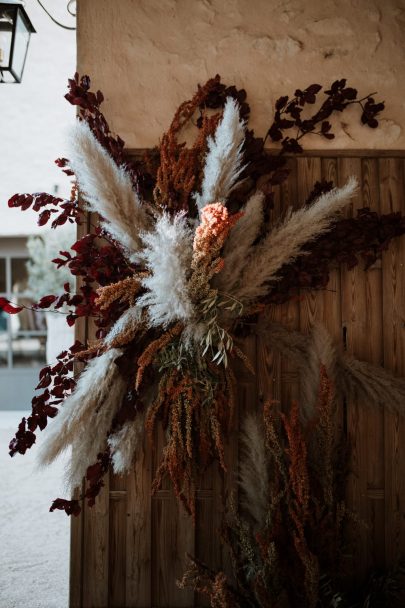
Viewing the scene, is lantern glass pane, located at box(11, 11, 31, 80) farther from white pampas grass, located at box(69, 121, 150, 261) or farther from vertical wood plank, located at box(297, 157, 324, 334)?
vertical wood plank, located at box(297, 157, 324, 334)

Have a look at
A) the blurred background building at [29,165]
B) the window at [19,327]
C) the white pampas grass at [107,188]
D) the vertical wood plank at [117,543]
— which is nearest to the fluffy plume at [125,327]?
the white pampas grass at [107,188]

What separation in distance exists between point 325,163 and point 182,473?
1.18 m

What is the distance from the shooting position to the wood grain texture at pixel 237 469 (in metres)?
1.72

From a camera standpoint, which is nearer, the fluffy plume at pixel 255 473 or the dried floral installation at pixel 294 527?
the dried floral installation at pixel 294 527

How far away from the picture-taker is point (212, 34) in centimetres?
181

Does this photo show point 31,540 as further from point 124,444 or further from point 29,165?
point 29,165

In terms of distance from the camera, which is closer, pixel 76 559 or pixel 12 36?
pixel 76 559

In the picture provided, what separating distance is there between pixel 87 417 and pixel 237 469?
22.3 inches

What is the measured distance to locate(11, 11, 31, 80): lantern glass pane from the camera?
1856 millimetres

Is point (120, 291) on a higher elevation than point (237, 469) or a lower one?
higher

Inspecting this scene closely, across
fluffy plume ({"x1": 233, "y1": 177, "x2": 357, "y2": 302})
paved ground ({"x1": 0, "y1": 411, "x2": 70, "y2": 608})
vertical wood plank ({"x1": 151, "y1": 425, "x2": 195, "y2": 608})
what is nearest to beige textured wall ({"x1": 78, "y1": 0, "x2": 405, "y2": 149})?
fluffy plume ({"x1": 233, "y1": 177, "x2": 357, "y2": 302})

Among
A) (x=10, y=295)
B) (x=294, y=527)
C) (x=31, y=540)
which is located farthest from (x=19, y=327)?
(x=294, y=527)

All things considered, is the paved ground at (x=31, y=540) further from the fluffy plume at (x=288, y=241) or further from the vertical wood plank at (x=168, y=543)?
the fluffy plume at (x=288, y=241)

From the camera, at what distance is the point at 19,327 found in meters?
6.61
